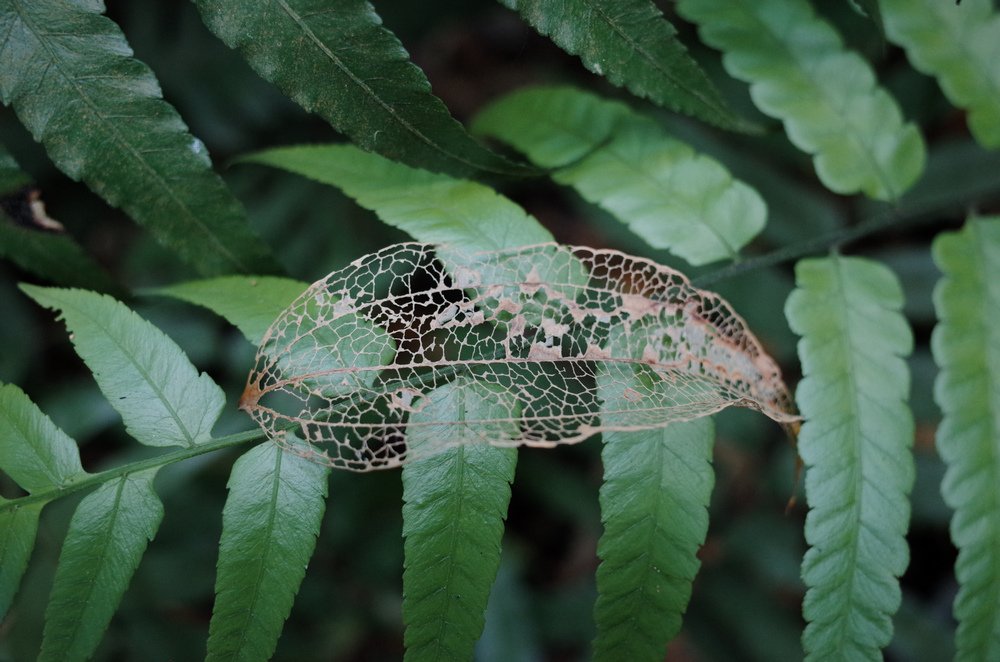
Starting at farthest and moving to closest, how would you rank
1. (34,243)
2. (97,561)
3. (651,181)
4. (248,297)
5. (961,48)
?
(961,48) < (651,181) < (34,243) < (248,297) < (97,561)

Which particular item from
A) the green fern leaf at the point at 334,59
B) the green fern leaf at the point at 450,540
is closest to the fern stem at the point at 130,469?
the green fern leaf at the point at 450,540

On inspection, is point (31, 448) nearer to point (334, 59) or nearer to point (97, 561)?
point (97, 561)

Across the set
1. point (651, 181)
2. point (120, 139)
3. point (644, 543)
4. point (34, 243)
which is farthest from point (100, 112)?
point (644, 543)

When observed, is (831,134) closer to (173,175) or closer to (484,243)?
(484,243)

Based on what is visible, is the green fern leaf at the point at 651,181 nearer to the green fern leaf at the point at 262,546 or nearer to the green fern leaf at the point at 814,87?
the green fern leaf at the point at 814,87

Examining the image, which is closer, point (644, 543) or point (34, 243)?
point (644, 543)

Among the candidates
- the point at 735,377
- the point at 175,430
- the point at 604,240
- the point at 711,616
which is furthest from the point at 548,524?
the point at 175,430
